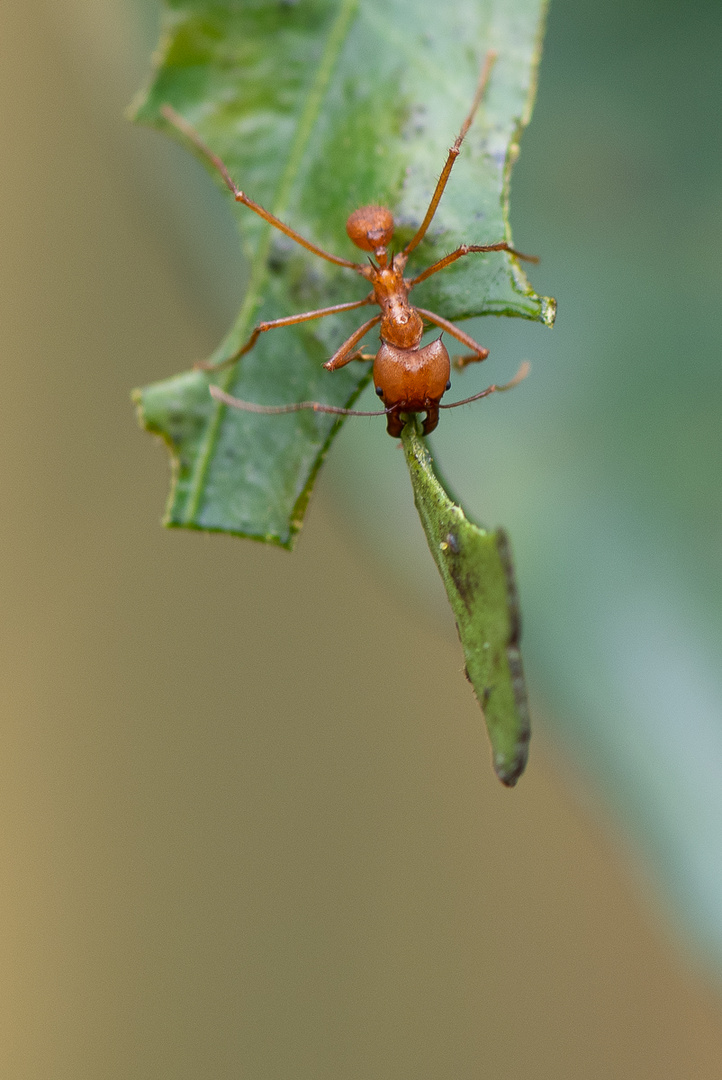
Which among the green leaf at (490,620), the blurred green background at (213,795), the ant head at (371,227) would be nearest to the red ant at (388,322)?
the ant head at (371,227)

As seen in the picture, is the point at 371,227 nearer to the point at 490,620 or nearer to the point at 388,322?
the point at 388,322

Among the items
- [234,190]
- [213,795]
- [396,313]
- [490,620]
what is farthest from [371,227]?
[213,795]

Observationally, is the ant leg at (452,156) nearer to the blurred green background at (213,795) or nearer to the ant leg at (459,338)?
the ant leg at (459,338)

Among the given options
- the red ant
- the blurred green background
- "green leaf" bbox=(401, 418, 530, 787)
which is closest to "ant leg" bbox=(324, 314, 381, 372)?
the red ant

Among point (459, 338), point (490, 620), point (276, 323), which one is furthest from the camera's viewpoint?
point (459, 338)

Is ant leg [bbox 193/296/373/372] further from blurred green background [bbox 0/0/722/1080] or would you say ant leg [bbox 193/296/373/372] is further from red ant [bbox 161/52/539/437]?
blurred green background [bbox 0/0/722/1080]

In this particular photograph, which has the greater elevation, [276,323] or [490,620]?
[276,323]
